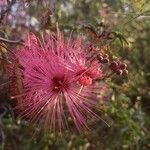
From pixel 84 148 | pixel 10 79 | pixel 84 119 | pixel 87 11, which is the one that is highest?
pixel 87 11

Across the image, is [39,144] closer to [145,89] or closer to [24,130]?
[24,130]

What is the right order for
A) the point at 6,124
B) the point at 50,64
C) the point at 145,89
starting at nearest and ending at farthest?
1. the point at 50,64
2. the point at 6,124
3. the point at 145,89

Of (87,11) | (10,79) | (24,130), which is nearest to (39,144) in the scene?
(24,130)

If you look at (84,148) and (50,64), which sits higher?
(50,64)

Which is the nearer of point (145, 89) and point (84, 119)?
point (84, 119)

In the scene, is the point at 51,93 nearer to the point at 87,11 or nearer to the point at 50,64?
the point at 50,64

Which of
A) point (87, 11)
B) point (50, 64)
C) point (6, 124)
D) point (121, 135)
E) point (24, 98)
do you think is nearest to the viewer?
point (50, 64)
